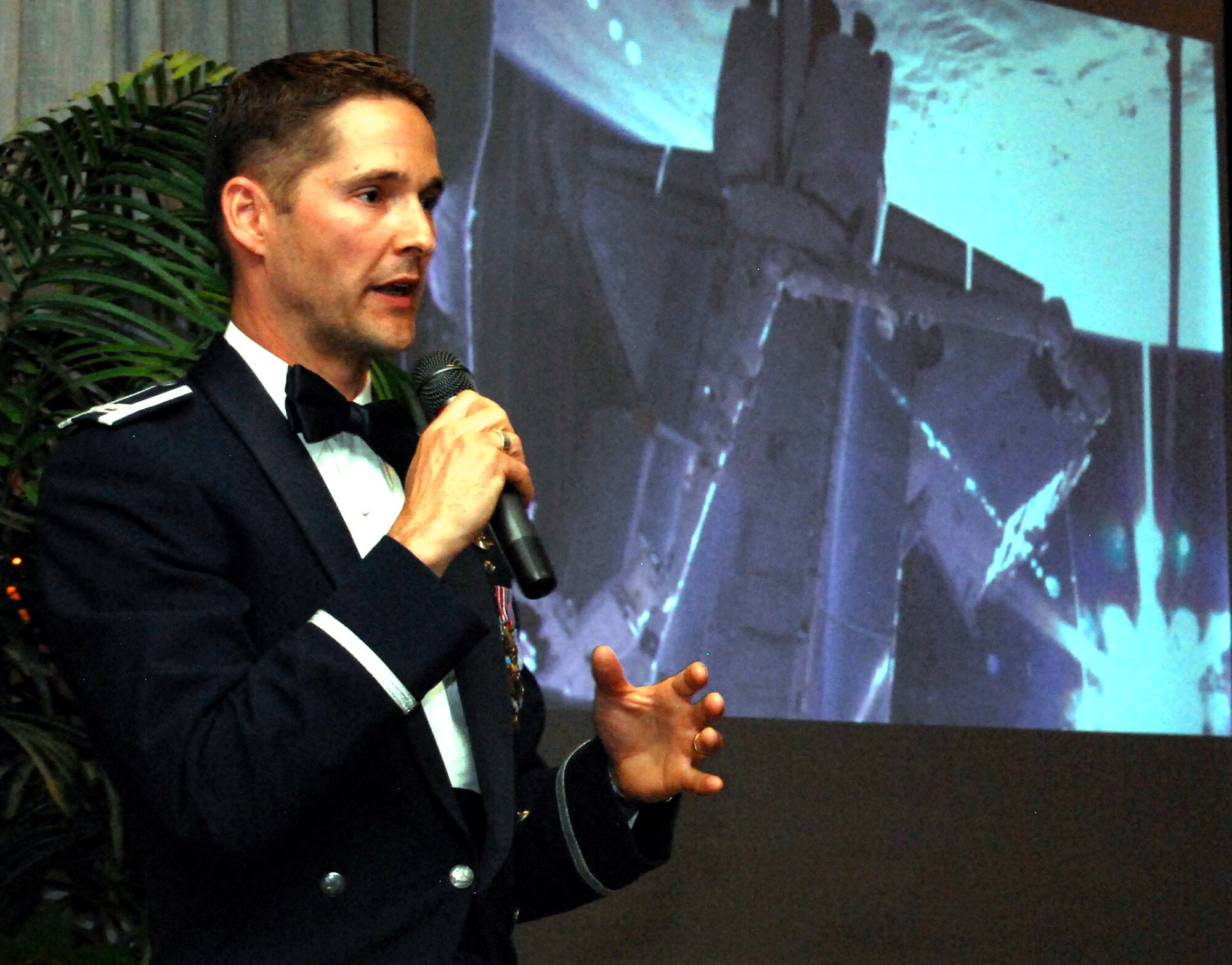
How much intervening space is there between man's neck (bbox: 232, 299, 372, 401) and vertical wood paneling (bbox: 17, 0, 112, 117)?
1.27m

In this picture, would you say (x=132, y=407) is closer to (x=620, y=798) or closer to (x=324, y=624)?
(x=324, y=624)

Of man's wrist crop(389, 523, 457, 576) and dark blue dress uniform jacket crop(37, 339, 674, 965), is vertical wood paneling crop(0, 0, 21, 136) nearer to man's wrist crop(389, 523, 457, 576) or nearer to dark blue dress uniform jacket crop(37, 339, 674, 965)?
dark blue dress uniform jacket crop(37, 339, 674, 965)

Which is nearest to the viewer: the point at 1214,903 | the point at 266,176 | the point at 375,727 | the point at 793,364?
the point at 375,727

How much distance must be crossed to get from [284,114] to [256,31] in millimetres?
1441

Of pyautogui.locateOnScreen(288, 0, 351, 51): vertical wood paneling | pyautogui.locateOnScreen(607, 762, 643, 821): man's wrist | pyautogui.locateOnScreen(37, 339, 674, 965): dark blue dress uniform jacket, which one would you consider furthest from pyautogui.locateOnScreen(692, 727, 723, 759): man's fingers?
pyautogui.locateOnScreen(288, 0, 351, 51): vertical wood paneling

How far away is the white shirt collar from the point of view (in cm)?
140

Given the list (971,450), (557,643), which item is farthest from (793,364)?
(557,643)

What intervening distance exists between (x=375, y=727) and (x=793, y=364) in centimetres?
222

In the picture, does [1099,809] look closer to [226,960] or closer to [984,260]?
[984,260]

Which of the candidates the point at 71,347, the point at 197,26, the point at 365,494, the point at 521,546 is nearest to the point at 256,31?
the point at 197,26

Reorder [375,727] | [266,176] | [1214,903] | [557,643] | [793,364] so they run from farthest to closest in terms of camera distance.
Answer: [1214,903] → [793,364] → [557,643] → [266,176] → [375,727]

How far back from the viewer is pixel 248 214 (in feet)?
4.90

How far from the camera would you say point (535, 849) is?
1.58 metres

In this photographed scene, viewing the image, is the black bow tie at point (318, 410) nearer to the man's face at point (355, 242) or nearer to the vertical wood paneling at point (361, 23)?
the man's face at point (355, 242)
